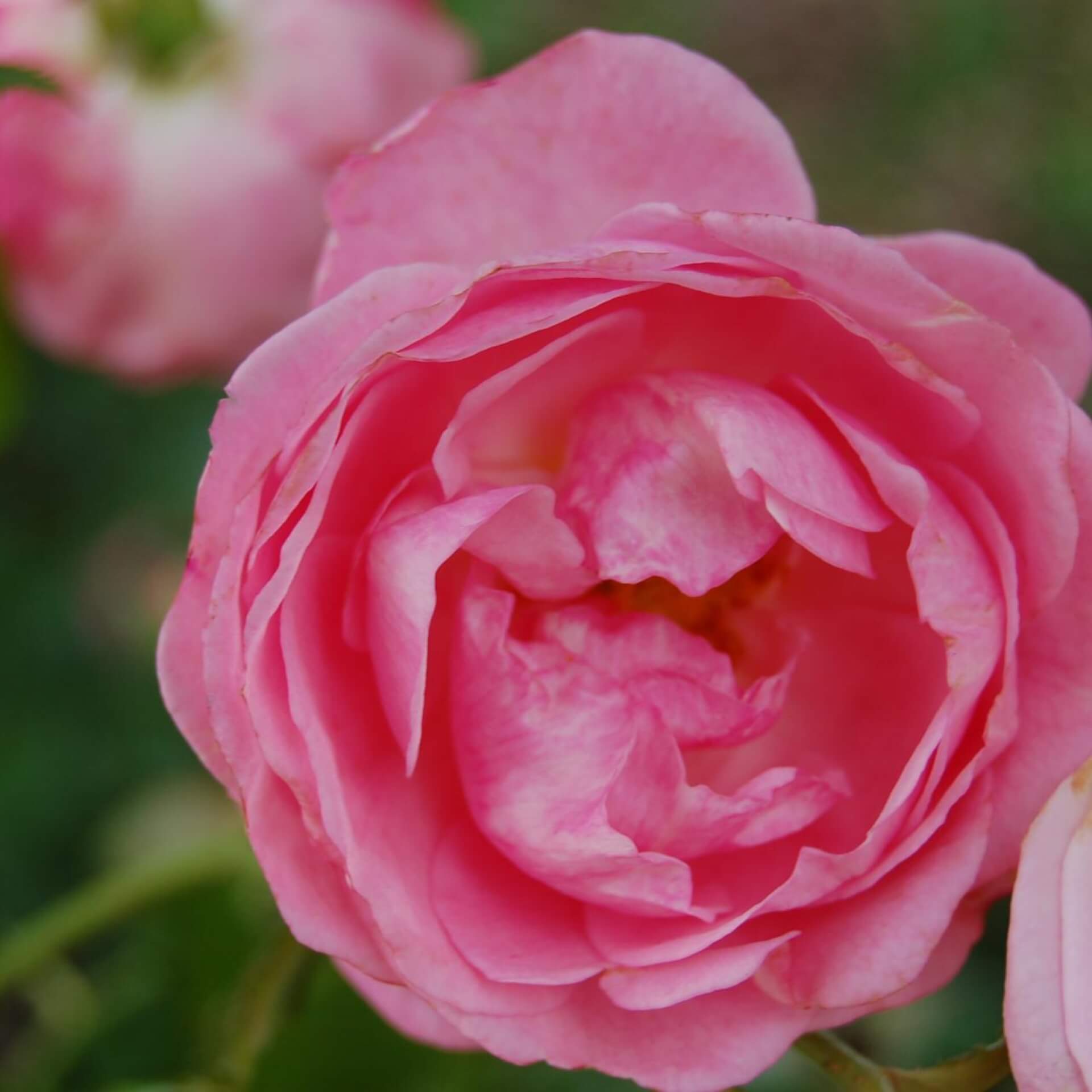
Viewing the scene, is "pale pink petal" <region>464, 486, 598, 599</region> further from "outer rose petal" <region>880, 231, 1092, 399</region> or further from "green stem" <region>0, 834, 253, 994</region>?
"green stem" <region>0, 834, 253, 994</region>

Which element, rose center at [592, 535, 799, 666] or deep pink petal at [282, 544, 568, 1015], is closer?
deep pink petal at [282, 544, 568, 1015]

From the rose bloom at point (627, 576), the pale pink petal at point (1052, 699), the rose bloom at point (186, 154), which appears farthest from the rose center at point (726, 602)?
the rose bloom at point (186, 154)

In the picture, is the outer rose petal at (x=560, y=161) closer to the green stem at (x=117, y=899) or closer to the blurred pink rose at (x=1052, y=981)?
the blurred pink rose at (x=1052, y=981)

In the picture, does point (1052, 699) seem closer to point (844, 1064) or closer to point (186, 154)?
point (844, 1064)

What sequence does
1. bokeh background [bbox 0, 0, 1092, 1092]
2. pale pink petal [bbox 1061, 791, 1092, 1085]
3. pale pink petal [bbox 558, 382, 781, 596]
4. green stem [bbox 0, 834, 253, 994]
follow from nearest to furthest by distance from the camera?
pale pink petal [bbox 1061, 791, 1092, 1085], pale pink petal [bbox 558, 382, 781, 596], green stem [bbox 0, 834, 253, 994], bokeh background [bbox 0, 0, 1092, 1092]

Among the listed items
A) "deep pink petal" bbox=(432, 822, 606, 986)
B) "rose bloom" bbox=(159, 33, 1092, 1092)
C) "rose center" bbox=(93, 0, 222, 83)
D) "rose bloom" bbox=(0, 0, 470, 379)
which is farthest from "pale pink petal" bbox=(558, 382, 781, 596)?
"rose center" bbox=(93, 0, 222, 83)

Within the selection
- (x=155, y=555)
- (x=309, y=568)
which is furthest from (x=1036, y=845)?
(x=155, y=555)
